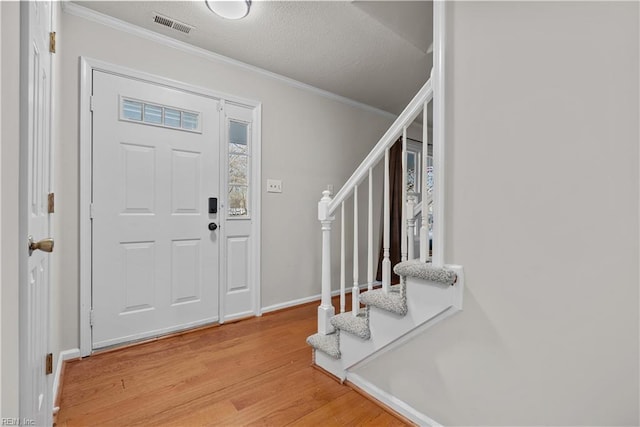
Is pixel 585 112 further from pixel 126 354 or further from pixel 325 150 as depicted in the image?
pixel 126 354

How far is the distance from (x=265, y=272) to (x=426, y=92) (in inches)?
84.4

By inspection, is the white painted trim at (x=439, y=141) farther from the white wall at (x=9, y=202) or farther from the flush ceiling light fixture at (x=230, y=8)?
the white wall at (x=9, y=202)

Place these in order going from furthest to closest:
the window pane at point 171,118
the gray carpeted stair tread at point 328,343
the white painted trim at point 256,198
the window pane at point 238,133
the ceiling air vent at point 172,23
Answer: the white painted trim at point 256,198
the window pane at point 238,133
the window pane at point 171,118
the ceiling air vent at point 172,23
the gray carpeted stair tread at point 328,343

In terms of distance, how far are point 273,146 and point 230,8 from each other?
4.00ft

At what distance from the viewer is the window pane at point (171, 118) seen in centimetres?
236

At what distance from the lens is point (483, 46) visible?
4.12ft

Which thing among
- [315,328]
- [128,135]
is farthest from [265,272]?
[128,135]

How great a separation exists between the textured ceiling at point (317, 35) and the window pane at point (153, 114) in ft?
1.80

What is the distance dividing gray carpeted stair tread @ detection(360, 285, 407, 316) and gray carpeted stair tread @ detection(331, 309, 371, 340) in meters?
0.13

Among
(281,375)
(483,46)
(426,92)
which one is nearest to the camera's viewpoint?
(483,46)

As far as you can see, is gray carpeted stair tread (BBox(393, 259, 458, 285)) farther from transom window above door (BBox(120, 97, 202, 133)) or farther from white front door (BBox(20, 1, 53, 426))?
transom window above door (BBox(120, 97, 202, 133))

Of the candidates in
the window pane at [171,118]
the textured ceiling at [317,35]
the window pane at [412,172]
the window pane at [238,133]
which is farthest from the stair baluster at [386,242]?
the window pane at [412,172]

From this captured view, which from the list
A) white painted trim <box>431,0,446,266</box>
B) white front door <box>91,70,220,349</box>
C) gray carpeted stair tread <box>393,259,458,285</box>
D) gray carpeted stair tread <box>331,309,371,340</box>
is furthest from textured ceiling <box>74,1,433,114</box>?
gray carpeted stair tread <box>331,309,371,340</box>

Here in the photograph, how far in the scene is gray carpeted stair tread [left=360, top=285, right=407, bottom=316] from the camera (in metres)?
1.44
